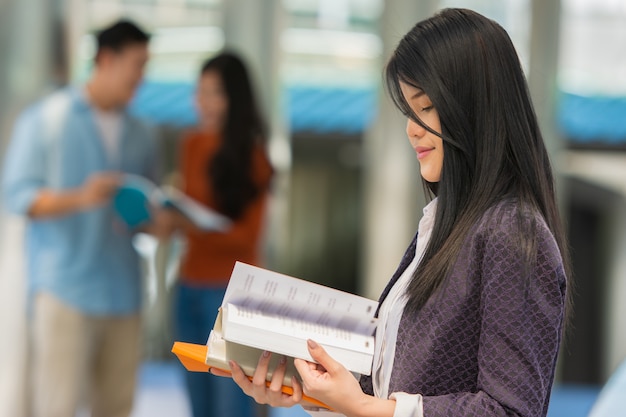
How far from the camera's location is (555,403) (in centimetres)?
491

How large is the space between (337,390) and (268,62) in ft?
11.9

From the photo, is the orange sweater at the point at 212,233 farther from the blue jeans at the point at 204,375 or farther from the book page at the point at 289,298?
the book page at the point at 289,298

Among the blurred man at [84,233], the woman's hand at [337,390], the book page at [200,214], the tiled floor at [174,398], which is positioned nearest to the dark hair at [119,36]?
the blurred man at [84,233]

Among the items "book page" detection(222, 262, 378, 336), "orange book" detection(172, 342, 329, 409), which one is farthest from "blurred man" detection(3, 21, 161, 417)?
"book page" detection(222, 262, 378, 336)

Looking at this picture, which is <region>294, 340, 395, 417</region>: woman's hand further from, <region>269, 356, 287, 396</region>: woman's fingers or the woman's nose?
the woman's nose

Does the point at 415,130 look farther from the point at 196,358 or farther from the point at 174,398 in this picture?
the point at 174,398

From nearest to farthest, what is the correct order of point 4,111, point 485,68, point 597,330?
point 485,68 → point 4,111 → point 597,330

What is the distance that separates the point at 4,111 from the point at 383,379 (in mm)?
3121

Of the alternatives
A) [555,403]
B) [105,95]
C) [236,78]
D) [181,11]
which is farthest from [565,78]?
[105,95]

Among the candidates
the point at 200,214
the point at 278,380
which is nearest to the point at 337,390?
the point at 278,380

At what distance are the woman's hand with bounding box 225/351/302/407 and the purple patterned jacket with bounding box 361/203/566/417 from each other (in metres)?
0.16

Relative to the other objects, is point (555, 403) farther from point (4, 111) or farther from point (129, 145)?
point (4, 111)

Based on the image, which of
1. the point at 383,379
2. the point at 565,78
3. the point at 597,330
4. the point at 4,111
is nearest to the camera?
the point at 383,379

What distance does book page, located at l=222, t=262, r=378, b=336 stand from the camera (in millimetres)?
1301
